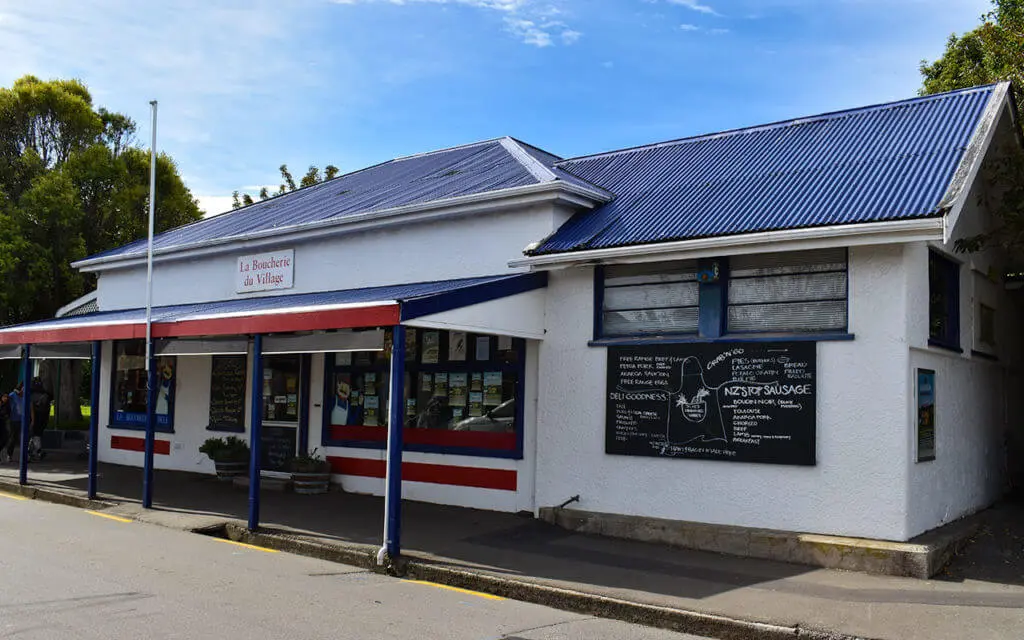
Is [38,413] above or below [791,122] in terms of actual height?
below

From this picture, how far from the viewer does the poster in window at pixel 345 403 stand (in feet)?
46.6

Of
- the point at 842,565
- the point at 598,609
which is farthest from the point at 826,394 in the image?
the point at 598,609

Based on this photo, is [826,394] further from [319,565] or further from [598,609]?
[319,565]

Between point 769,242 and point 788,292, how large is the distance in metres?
0.72

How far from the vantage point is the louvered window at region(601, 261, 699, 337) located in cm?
1050

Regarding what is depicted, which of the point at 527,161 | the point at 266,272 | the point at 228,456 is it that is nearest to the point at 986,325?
the point at 527,161

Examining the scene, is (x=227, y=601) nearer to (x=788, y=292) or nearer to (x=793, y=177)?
(x=788, y=292)

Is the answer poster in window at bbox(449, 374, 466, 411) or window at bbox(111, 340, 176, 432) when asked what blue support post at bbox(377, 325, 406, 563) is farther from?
window at bbox(111, 340, 176, 432)

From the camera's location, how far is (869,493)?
29.5 feet

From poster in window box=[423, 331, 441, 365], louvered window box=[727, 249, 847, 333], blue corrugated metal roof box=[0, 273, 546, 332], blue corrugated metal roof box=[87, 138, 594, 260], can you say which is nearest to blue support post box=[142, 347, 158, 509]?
blue corrugated metal roof box=[0, 273, 546, 332]

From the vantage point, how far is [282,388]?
1534 cm

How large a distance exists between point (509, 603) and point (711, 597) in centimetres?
175

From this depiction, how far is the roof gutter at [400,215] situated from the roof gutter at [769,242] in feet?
3.46

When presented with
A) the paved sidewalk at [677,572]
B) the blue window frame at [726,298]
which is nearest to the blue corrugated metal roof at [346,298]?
the blue window frame at [726,298]
